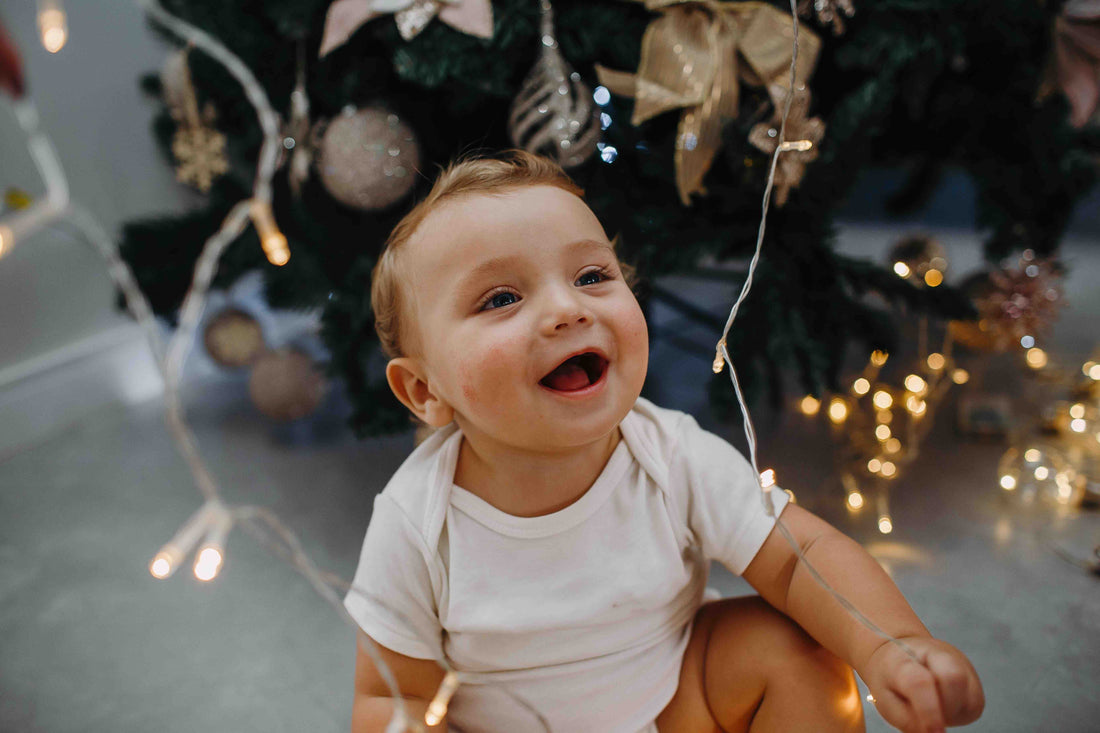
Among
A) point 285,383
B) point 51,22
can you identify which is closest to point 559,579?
point 51,22

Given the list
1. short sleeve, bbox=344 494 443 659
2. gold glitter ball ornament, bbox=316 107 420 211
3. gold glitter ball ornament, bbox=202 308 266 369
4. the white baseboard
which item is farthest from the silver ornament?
the white baseboard

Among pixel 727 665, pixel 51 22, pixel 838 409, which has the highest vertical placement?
pixel 51 22

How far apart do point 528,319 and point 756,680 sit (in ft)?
0.93

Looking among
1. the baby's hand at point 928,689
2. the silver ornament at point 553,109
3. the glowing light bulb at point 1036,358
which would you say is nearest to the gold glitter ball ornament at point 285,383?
the silver ornament at point 553,109

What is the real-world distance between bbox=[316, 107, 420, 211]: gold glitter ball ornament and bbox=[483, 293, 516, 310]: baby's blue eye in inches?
15.9

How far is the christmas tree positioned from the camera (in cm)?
73

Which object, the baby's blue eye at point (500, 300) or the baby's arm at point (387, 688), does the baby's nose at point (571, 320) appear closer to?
the baby's blue eye at point (500, 300)

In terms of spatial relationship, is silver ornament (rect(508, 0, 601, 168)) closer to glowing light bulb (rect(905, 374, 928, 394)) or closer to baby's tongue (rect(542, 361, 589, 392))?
baby's tongue (rect(542, 361, 589, 392))

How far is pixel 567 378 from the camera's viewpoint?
0.50m

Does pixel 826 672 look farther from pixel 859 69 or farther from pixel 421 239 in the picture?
pixel 859 69

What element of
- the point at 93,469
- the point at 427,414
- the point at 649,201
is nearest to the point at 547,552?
the point at 427,414

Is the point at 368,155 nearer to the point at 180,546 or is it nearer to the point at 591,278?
the point at 591,278

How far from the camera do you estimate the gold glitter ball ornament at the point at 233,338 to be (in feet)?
4.03

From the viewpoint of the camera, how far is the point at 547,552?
1.78ft
